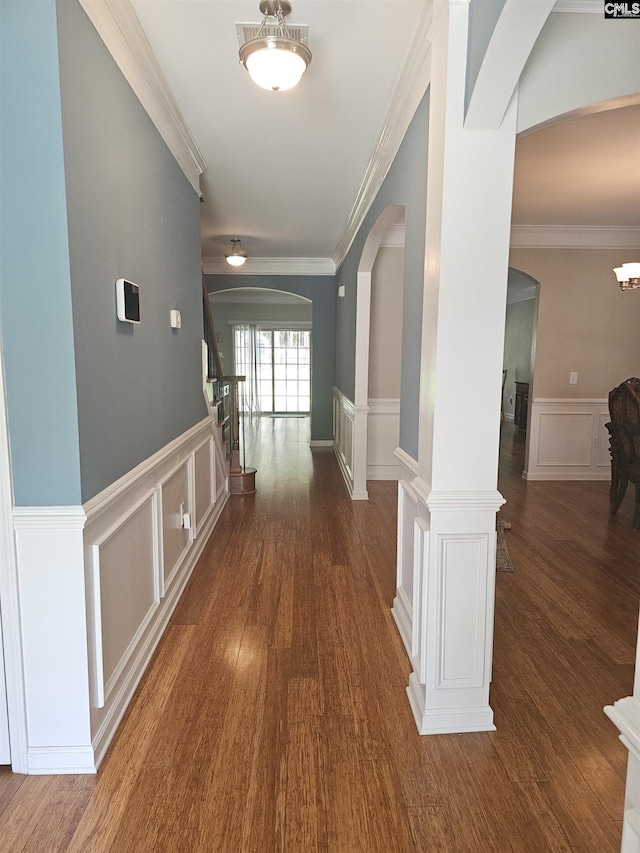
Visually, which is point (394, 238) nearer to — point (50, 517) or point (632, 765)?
point (50, 517)

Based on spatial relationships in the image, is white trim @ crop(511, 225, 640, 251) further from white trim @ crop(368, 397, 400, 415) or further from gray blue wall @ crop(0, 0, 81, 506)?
gray blue wall @ crop(0, 0, 81, 506)

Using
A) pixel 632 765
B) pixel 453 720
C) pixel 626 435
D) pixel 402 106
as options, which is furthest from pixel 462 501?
pixel 626 435

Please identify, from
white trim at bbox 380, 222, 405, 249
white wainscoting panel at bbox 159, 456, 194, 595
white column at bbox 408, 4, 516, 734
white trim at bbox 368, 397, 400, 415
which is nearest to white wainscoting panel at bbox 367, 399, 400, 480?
white trim at bbox 368, 397, 400, 415

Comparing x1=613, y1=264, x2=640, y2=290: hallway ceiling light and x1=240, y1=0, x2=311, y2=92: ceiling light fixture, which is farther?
x1=613, y1=264, x2=640, y2=290: hallway ceiling light

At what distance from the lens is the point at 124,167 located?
2.24 m

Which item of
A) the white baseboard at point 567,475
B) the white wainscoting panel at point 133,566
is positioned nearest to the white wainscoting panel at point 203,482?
the white wainscoting panel at point 133,566

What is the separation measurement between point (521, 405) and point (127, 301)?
9.00 m

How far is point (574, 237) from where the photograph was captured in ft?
18.7

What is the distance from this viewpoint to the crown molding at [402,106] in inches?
85.3

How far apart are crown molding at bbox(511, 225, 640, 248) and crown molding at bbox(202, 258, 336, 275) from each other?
113 inches

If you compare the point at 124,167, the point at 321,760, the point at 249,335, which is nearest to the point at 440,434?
the point at 321,760

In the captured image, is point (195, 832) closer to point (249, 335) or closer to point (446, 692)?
point (446, 692)

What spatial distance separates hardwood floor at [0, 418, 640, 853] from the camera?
63.7 inches

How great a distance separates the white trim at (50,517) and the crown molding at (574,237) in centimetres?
530
